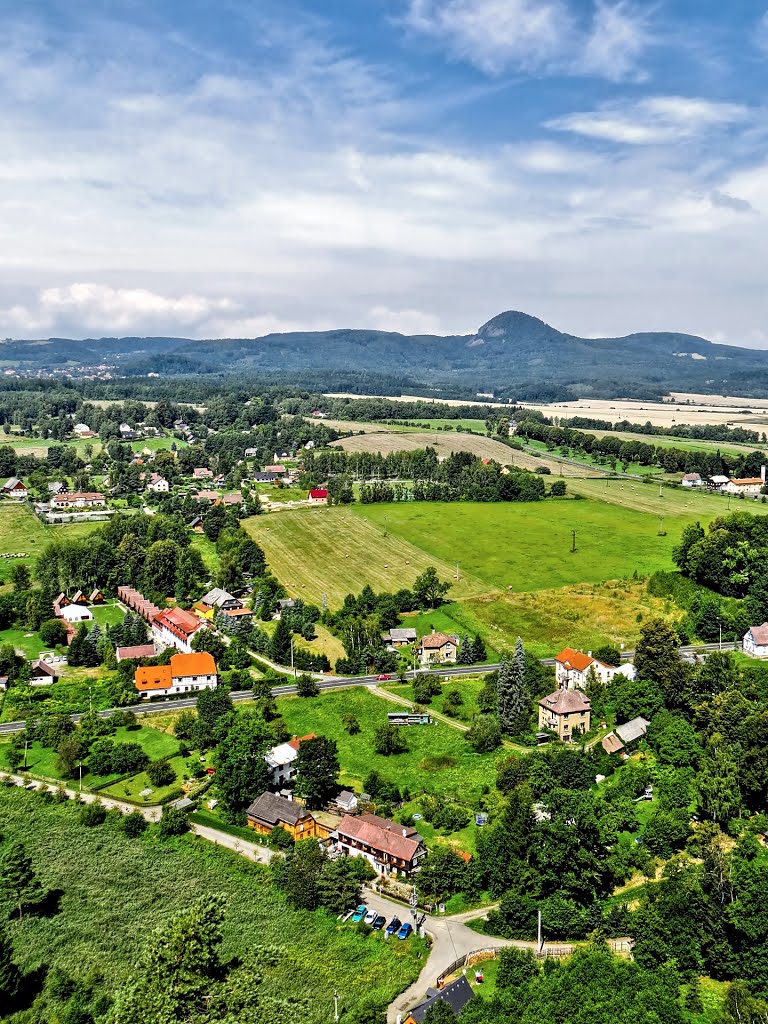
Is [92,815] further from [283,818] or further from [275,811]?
[283,818]

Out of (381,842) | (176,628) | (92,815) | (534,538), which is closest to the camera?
(381,842)

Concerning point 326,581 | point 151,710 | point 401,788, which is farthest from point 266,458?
point 401,788

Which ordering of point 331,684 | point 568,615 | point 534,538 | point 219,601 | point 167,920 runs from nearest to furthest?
point 167,920 → point 331,684 → point 568,615 → point 219,601 → point 534,538

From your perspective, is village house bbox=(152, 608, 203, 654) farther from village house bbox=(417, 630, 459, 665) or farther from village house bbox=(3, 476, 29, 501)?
village house bbox=(3, 476, 29, 501)

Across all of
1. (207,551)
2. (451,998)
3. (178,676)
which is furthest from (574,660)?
(207,551)

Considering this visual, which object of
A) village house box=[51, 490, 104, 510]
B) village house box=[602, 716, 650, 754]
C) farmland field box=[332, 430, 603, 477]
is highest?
farmland field box=[332, 430, 603, 477]

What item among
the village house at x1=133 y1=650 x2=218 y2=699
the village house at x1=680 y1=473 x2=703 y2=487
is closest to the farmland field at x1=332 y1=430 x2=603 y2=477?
the village house at x1=680 y1=473 x2=703 y2=487

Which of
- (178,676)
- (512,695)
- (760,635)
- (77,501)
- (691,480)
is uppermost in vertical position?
(691,480)
